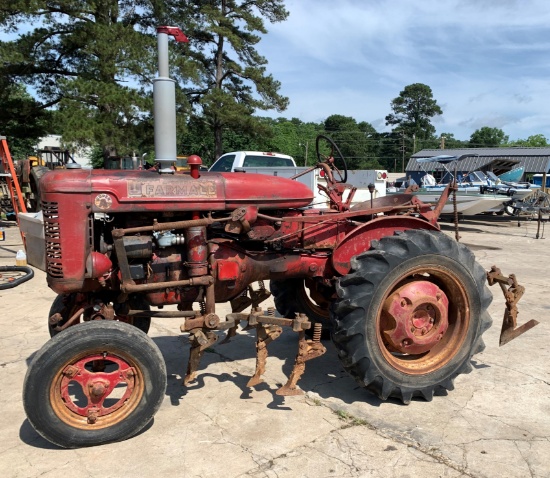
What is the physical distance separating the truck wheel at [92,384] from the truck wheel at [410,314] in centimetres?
126

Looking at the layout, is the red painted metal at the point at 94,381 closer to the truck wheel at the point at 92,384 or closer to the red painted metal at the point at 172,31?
the truck wheel at the point at 92,384

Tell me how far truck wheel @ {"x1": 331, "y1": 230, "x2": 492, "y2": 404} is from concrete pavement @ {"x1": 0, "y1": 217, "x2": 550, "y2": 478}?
23 centimetres

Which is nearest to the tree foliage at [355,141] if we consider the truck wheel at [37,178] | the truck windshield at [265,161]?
the truck windshield at [265,161]

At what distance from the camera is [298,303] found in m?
4.75

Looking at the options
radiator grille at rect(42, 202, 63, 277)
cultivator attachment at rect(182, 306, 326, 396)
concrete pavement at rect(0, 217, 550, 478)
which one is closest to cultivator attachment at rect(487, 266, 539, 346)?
concrete pavement at rect(0, 217, 550, 478)

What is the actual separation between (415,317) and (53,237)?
8.11 feet

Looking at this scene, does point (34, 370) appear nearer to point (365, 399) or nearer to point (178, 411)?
point (178, 411)

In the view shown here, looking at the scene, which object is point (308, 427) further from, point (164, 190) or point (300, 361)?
point (164, 190)

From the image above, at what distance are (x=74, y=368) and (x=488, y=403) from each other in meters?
2.76

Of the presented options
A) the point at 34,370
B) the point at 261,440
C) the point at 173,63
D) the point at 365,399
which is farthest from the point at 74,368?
the point at 173,63

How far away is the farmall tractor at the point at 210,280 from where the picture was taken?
3.00 m

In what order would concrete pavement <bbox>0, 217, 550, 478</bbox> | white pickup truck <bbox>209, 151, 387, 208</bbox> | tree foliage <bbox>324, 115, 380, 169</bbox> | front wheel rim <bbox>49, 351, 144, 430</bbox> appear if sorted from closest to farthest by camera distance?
concrete pavement <bbox>0, 217, 550, 478</bbox>
front wheel rim <bbox>49, 351, 144, 430</bbox>
white pickup truck <bbox>209, 151, 387, 208</bbox>
tree foliage <bbox>324, 115, 380, 169</bbox>

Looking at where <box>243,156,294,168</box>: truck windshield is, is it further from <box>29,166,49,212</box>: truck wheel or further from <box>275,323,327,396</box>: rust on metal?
<box>275,323,327,396</box>: rust on metal

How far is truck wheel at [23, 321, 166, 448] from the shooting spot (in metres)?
2.83
